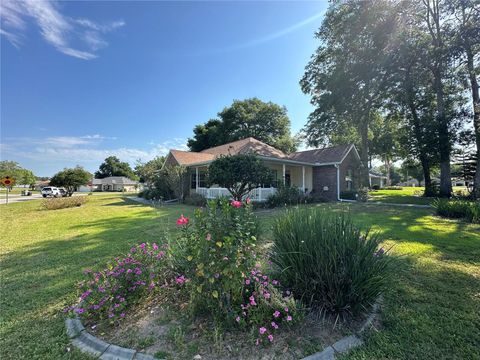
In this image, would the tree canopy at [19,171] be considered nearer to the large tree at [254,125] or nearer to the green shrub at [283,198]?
the large tree at [254,125]

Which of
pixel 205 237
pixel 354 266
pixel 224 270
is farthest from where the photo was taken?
pixel 354 266

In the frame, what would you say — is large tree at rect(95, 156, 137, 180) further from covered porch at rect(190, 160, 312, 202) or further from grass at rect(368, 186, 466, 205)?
grass at rect(368, 186, 466, 205)

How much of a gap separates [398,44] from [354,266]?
876 inches

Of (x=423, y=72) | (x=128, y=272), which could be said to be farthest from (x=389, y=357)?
(x=423, y=72)

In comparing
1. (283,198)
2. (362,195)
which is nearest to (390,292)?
(283,198)

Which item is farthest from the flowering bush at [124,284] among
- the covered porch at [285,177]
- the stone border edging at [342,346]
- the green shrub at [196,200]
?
the covered porch at [285,177]

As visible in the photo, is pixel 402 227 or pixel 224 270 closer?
pixel 224 270

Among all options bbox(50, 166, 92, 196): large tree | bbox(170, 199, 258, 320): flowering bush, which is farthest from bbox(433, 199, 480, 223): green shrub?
bbox(50, 166, 92, 196): large tree

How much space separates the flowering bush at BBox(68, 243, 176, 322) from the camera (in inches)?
117

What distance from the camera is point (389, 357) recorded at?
2346 millimetres

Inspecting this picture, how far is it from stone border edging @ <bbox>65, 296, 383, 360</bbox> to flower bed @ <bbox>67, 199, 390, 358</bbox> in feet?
0.31

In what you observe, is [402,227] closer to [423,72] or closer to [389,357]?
[389,357]

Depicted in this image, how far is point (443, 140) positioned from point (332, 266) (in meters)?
20.1

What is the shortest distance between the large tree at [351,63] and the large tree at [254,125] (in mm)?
10589
